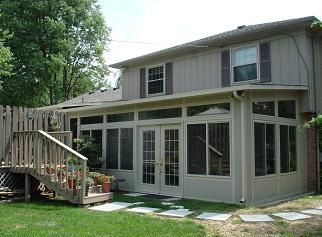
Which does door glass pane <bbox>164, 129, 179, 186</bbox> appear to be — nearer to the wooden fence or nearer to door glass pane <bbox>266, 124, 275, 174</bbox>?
door glass pane <bbox>266, 124, 275, 174</bbox>

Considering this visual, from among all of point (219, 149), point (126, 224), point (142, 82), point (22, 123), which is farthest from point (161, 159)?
point (142, 82)

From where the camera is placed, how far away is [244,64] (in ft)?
45.1

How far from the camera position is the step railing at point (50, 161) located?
392 inches

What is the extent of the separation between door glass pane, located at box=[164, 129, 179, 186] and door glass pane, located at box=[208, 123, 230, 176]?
128 centimetres

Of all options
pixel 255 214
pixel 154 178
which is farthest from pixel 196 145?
pixel 255 214

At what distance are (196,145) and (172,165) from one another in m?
1.14

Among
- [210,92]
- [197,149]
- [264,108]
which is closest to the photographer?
[210,92]

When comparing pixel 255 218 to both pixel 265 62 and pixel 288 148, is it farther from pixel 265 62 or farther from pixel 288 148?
pixel 265 62

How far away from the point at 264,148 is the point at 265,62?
359cm

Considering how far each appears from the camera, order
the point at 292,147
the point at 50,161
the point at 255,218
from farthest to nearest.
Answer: the point at 292,147, the point at 50,161, the point at 255,218

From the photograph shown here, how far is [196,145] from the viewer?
37.2 feet

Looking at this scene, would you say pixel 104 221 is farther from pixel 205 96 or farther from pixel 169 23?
pixel 169 23

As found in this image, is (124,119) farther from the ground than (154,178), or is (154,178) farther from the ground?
(124,119)

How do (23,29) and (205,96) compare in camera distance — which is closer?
(205,96)
